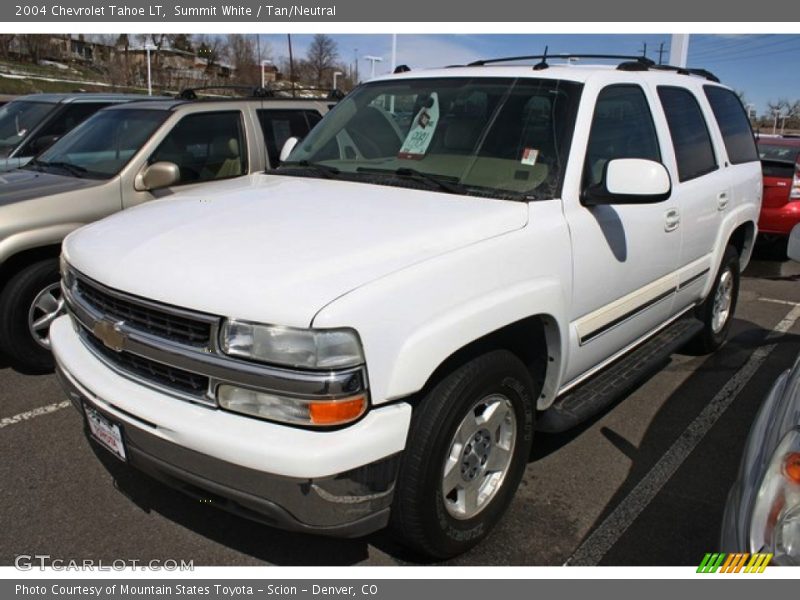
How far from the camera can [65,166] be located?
5375mm

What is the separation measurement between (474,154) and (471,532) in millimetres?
1750

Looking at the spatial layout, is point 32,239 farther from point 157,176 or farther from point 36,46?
point 36,46

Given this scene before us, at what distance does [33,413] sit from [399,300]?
2973mm

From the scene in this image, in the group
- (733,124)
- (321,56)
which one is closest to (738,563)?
(733,124)

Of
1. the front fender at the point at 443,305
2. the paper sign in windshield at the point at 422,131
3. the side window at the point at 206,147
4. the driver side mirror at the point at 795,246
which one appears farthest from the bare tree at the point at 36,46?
the driver side mirror at the point at 795,246

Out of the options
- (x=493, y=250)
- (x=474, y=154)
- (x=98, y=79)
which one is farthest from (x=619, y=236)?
(x=98, y=79)

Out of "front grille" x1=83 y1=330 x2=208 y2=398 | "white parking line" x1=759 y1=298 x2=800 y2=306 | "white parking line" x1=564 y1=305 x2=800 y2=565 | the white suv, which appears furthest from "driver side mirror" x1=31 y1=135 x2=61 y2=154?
"white parking line" x1=759 y1=298 x2=800 y2=306

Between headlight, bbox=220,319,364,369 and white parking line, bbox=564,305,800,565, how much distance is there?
143cm

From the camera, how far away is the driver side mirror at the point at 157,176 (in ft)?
16.3

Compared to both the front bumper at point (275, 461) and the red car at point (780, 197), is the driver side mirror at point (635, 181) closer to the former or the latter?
the front bumper at point (275, 461)

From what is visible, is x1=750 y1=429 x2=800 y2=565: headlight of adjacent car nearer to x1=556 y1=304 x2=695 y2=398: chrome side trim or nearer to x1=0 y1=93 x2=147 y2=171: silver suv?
x1=556 y1=304 x2=695 y2=398: chrome side trim

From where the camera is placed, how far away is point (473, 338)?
8.12 feet

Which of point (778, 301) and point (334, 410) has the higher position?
point (334, 410)

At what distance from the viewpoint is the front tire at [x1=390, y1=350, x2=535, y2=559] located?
2404mm
